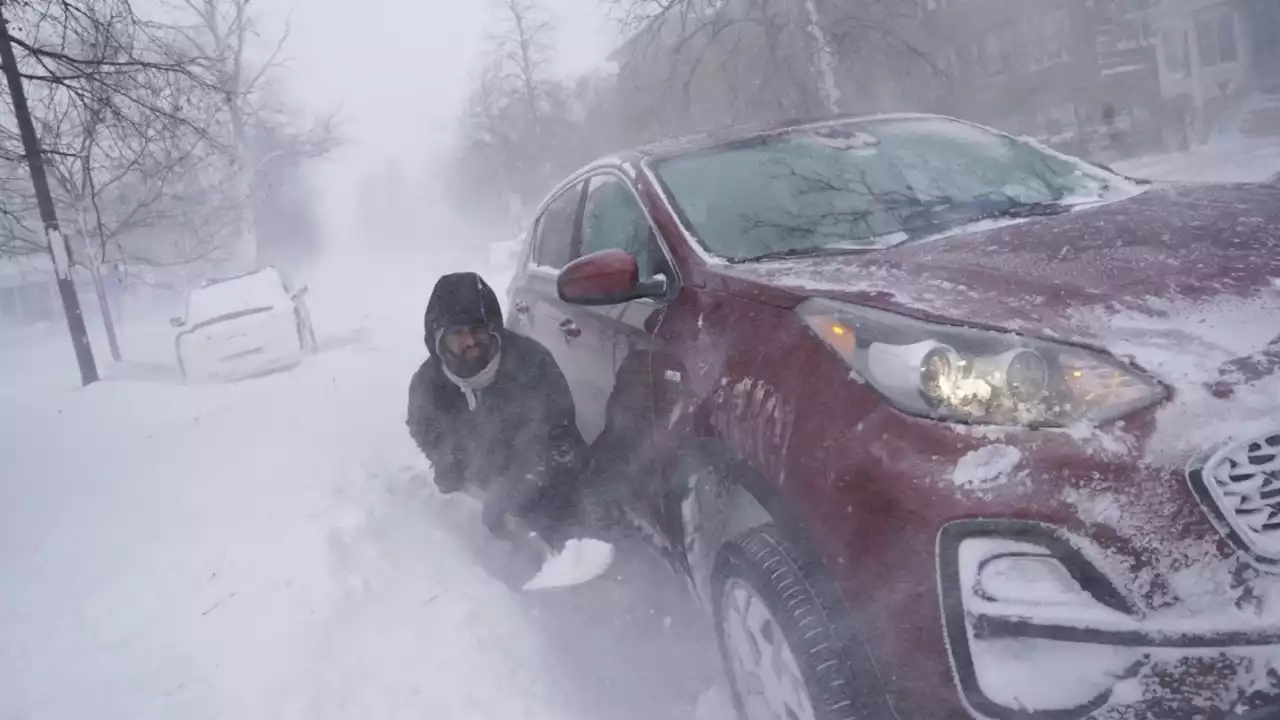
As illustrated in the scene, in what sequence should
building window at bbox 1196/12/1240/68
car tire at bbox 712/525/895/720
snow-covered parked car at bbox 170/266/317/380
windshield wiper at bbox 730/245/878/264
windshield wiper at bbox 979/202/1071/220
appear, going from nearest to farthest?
1. car tire at bbox 712/525/895/720
2. windshield wiper at bbox 730/245/878/264
3. windshield wiper at bbox 979/202/1071/220
4. snow-covered parked car at bbox 170/266/317/380
5. building window at bbox 1196/12/1240/68

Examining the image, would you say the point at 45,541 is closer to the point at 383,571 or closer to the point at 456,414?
the point at 383,571

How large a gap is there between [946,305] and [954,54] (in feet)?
112

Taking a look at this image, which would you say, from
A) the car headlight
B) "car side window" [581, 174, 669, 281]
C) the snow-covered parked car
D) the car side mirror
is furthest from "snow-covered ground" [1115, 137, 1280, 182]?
the car headlight

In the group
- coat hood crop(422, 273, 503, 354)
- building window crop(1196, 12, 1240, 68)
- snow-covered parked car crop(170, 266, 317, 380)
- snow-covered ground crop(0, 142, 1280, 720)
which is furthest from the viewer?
building window crop(1196, 12, 1240, 68)

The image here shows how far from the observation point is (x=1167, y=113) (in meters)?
26.9

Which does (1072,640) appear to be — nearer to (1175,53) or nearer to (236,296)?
(236,296)

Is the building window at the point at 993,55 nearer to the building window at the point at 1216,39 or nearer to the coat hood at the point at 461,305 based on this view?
the building window at the point at 1216,39

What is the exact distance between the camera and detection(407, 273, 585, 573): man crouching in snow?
3.82 metres

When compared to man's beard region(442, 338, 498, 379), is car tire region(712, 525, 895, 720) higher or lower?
lower

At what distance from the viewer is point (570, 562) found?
3.66 m

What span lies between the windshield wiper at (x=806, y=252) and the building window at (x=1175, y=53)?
99.7 ft

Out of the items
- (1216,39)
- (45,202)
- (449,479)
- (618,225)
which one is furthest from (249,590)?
(1216,39)

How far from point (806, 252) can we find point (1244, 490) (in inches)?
54.2

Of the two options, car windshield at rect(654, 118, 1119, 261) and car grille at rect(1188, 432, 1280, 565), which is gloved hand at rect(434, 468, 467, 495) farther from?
car grille at rect(1188, 432, 1280, 565)
